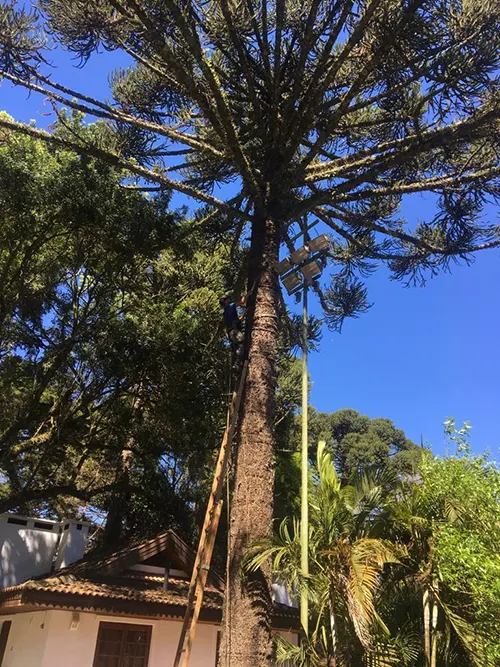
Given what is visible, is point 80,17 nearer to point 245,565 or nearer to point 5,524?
point 245,565

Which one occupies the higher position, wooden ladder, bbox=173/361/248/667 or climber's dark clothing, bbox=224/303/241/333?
climber's dark clothing, bbox=224/303/241/333

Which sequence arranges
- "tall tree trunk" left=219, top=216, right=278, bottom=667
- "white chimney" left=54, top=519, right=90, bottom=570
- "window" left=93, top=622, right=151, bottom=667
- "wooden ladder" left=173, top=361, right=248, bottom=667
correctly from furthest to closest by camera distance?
"white chimney" left=54, top=519, right=90, bottom=570 < "window" left=93, top=622, right=151, bottom=667 < "wooden ladder" left=173, top=361, right=248, bottom=667 < "tall tree trunk" left=219, top=216, right=278, bottom=667

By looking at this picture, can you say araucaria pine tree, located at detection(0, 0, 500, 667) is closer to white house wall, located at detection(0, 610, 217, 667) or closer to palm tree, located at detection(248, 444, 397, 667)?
palm tree, located at detection(248, 444, 397, 667)

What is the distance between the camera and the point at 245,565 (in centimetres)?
523

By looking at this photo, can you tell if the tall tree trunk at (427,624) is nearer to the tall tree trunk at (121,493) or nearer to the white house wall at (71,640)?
the white house wall at (71,640)

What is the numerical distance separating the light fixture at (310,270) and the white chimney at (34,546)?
911 centimetres

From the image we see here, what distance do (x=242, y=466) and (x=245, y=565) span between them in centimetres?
101

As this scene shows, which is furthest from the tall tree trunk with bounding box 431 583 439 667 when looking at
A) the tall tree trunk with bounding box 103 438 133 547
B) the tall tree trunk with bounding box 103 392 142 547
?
the tall tree trunk with bounding box 103 438 133 547

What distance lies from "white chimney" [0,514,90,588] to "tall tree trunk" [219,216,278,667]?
27.2 feet

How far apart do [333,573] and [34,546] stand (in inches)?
381

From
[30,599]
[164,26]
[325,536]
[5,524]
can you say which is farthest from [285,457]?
[164,26]

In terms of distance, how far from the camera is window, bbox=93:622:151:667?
381 inches

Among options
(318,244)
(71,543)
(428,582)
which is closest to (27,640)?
(71,543)

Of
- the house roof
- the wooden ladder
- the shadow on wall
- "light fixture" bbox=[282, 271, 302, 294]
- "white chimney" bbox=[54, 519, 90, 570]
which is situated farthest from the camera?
"white chimney" bbox=[54, 519, 90, 570]
